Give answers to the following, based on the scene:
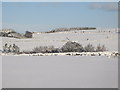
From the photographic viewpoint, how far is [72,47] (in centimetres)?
444


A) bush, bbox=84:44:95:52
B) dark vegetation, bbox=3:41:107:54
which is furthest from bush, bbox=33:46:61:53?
bush, bbox=84:44:95:52

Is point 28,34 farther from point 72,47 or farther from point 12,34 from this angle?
point 72,47

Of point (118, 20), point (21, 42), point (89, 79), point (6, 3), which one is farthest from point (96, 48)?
point (6, 3)

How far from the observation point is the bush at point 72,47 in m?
4.41

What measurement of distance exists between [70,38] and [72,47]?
204 mm

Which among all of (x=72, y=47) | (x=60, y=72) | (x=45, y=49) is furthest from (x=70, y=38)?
(x=60, y=72)

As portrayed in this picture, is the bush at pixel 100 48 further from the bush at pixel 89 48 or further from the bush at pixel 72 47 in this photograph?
the bush at pixel 72 47

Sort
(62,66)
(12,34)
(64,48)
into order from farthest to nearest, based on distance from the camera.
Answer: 1. (64,48)
2. (12,34)
3. (62,66)

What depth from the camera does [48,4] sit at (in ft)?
13.5

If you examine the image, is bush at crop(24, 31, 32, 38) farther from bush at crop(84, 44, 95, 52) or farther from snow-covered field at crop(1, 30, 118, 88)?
bush at crop(84, 44, 95, 52)

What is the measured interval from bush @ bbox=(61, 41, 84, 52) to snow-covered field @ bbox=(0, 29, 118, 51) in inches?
3.0

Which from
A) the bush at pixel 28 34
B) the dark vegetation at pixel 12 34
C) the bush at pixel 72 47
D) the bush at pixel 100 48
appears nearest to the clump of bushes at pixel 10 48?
the dark vegetation at pixel 12 34

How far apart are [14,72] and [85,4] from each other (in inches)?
76.1

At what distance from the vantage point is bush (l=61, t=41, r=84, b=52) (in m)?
4.41
